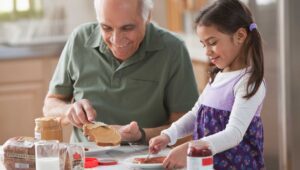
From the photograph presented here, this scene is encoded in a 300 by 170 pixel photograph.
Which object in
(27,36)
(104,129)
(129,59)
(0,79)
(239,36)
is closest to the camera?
(239,36)

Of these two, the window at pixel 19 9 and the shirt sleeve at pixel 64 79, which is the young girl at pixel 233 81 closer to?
the shirt sleeve at pixel 64 79

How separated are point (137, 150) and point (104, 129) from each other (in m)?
0.15

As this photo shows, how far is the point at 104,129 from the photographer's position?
188 cm

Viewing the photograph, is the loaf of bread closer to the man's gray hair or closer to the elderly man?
the elderly man

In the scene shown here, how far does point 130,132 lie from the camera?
197 centimetres

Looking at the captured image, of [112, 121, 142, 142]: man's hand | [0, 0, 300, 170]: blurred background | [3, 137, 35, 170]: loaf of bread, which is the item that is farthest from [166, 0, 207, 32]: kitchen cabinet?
[3, 137, 35, 170]: loaf of bread

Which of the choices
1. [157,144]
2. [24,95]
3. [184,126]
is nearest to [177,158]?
[157,144]

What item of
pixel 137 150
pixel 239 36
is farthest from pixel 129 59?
pixel 239 36

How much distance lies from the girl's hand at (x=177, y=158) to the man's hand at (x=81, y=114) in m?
0.39

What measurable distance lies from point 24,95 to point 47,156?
2.51 meters

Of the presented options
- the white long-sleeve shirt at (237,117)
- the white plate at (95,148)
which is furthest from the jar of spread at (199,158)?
the white plate at (95,148)

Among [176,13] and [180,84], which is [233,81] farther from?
[176,13]

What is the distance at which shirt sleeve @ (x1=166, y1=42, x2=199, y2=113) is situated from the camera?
223 cm

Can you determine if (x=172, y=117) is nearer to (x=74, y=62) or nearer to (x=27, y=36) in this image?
(x=74, y=62)
